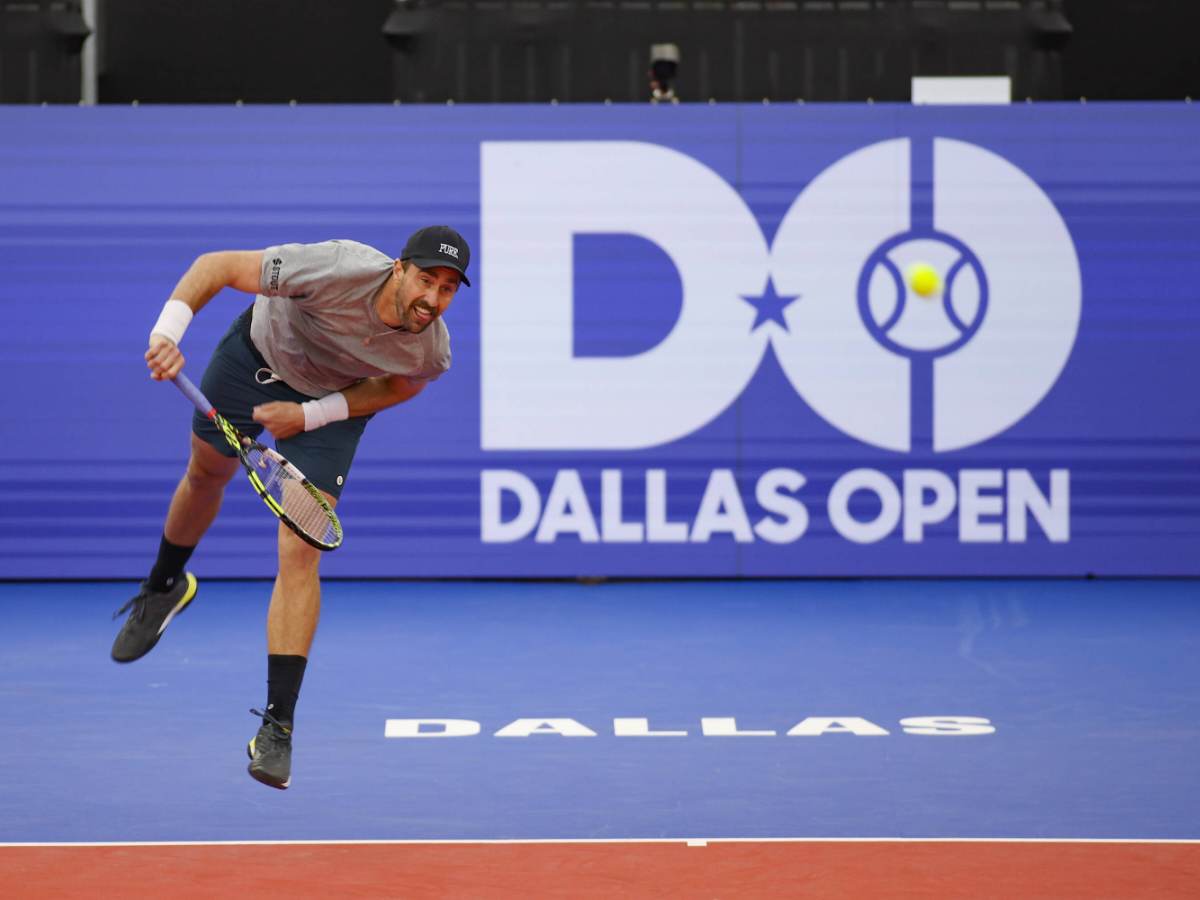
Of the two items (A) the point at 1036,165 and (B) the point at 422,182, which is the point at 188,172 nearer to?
(B) the point at 422,182

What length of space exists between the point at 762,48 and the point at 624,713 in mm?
6334

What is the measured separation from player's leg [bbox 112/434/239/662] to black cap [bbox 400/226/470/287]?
127 centimetres

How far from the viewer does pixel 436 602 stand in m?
9.52

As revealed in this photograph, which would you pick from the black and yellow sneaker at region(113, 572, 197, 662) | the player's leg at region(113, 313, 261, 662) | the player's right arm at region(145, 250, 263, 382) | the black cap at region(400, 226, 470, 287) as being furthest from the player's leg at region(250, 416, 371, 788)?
the black and yellow sneaker at region(113, 572, 197, 662)

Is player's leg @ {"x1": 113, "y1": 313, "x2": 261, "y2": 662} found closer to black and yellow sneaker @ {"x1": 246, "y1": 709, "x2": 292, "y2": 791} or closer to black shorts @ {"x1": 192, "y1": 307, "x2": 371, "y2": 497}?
black shorts @ {"x1": 192, "y1": 307, "x2": 371, "y2": 497}

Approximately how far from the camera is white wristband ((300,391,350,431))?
5473 mm

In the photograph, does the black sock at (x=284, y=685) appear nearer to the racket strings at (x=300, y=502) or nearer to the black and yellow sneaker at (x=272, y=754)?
the black and yellow sneaker at (x=272, y=754)

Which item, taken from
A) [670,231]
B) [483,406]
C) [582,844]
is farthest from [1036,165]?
[582,844]

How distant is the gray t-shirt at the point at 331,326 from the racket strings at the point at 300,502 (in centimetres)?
39

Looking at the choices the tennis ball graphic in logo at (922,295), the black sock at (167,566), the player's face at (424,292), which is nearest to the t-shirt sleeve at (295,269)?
the player's face at (424,292)

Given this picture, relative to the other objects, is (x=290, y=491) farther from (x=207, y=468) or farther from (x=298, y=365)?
(x=207, y=468)

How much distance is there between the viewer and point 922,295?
10008 millimetres

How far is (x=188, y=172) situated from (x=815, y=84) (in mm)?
4118

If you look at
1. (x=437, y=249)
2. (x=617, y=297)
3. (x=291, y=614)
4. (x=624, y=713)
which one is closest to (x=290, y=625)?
(x=291, y=614)
